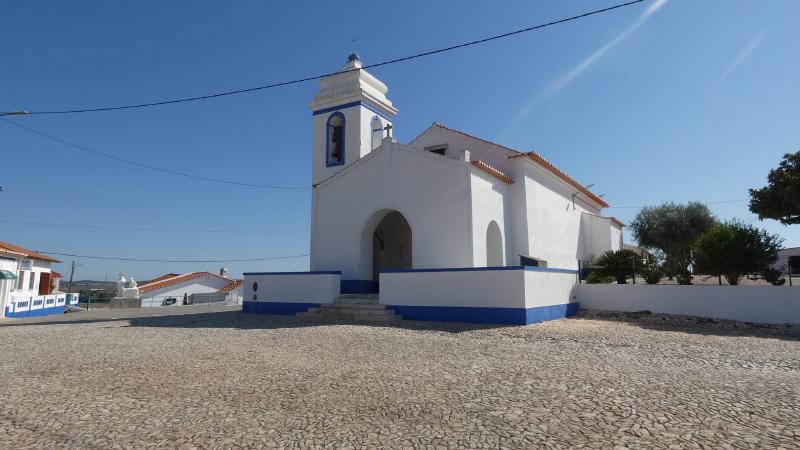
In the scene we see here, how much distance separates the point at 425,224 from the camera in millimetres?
15375

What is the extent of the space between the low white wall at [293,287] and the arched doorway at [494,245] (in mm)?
5713

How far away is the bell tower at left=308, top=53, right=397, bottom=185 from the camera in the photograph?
18.5 meters

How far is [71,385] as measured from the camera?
5.80m

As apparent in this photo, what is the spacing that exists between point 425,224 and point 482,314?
4.22 metres

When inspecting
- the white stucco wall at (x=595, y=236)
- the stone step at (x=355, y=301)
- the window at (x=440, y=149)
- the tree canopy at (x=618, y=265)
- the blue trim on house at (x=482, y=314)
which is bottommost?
the blue trim on house at (x=482, y=314)

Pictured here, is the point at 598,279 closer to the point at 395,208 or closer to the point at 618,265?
the point at 618,265

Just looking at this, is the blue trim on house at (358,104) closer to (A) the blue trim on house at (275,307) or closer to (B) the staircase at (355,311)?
(B) the staircase at (355,311)

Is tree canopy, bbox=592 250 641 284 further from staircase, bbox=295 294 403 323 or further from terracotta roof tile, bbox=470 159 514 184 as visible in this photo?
staircase, bbox=295 294 403 323

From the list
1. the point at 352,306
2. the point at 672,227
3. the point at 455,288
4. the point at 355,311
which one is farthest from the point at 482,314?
the point at 672,227

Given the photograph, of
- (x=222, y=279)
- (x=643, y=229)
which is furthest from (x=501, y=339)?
(x=222, y=279)

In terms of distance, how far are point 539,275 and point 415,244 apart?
4458 mm

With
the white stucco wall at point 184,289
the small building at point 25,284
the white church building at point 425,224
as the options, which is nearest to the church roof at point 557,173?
the white church building at point 425,224

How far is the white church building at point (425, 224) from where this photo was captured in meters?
12.9

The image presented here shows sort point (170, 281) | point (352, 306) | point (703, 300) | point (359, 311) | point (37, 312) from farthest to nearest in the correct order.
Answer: point (170, 281)
point (37, 312)
point (352, 306)
point (359, 311)
point (703, 300)
